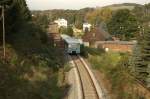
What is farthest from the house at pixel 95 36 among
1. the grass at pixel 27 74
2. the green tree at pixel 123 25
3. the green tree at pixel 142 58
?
the grass at pixel 27 74

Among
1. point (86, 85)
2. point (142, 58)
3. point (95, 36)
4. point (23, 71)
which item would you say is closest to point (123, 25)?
point (95, 36)

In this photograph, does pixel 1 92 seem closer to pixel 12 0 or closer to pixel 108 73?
pixel 12 0

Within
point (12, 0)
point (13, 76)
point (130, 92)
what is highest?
point (12, 0)

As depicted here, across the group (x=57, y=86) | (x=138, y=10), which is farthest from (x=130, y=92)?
(x=138, y=10)

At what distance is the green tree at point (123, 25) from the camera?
333ft

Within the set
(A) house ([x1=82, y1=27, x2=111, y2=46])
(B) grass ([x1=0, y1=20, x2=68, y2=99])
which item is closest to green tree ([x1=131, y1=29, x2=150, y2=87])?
(B) grass ([x1=0, y1=20, x2=68, y2=99])

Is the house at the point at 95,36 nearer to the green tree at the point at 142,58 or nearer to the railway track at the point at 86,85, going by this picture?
the green tree at the point at 142,58

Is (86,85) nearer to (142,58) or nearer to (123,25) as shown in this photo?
(142,58)

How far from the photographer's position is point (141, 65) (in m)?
38.2

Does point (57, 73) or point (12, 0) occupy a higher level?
point (12, 0)

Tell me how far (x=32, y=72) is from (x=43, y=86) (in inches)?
109

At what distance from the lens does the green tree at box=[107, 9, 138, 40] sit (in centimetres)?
10156

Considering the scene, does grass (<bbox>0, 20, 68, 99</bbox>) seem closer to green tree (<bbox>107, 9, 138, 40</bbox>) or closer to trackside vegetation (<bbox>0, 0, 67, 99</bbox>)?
trackside vegetation (<bbox>0, 0, 67, 99</bbox>)

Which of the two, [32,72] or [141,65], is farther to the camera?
[141,65]
